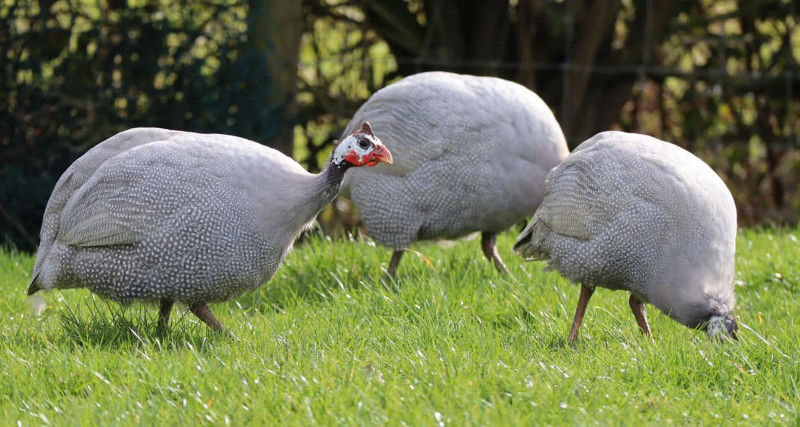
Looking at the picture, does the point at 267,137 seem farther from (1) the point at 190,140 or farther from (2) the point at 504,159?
(1) the point at 190,140

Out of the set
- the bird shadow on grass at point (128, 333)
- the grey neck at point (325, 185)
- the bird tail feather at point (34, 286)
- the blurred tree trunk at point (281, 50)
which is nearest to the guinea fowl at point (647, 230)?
the grey neck at point (325, 185)

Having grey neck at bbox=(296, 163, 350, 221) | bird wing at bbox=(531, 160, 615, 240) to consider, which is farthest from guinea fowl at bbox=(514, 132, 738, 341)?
grey neck at bbox=(296, 163, 350, 221)

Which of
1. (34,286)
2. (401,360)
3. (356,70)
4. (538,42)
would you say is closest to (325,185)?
(401,360)

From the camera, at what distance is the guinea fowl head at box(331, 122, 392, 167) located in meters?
4.19

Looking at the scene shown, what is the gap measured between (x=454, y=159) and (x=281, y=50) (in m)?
2.00

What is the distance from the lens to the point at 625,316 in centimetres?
471

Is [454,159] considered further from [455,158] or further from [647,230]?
[647,230]

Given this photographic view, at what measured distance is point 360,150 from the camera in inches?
165

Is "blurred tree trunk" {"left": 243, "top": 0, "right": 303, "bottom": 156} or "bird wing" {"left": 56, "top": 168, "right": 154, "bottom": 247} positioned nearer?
"bird wing" {"left": 56, "top": 168, "right": 154, "bottom": 247}

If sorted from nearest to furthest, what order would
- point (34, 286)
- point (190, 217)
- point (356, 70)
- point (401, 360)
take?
1. point (401, 360)
2. point (190, 217)
3. point (34, 286)
4. point (356, 70)

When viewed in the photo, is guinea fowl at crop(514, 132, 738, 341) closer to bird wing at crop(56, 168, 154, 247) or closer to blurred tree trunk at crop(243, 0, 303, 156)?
bird wing at crop(56, 168, 154, 247)

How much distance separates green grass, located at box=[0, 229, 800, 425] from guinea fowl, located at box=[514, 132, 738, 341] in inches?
7.0

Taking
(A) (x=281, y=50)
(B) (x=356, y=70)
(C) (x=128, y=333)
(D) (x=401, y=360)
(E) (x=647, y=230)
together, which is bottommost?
(C) (x=128, y=333)

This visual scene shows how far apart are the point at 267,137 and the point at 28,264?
1600mm
